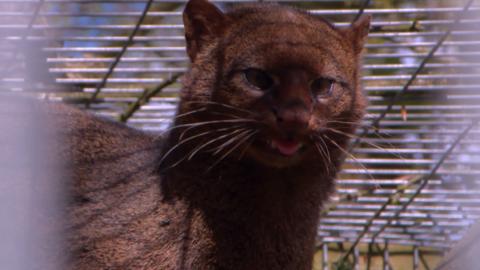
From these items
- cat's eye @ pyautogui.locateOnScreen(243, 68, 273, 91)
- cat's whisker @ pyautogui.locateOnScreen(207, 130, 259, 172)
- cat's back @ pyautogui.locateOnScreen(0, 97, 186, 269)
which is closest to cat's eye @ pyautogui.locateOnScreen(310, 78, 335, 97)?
cat's eye @ pyautogui.locateOnScreen(243, 68, 273, 91)

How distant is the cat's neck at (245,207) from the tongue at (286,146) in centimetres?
22

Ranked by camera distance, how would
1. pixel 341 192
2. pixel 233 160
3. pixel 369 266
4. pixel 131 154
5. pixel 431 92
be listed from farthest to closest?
pixel 369 266
pixel 341 192
pixel 431 92
pixel 131 154
pixel 233 160

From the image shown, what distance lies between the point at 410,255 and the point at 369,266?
27 cm

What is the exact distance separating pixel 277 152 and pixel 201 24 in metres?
0.59

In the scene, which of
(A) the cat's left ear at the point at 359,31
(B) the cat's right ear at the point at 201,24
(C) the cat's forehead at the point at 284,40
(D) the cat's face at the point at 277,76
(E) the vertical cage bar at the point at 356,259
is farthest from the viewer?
(E) the vertical cage bar at the point at 356,259

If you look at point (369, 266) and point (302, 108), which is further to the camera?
point (369, 266)

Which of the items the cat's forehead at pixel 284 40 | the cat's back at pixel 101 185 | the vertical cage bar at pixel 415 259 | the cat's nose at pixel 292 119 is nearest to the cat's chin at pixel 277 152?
the cat's nose at pixel 292 119

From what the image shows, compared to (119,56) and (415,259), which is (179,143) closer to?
(119,56)

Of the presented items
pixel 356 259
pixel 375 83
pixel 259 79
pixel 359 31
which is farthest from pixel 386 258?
pixel 259 79

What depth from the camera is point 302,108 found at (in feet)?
9.21

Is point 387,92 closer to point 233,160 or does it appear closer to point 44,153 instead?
point 233,160

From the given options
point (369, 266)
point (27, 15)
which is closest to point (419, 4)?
point (27, 15)

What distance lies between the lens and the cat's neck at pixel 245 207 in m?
3.12

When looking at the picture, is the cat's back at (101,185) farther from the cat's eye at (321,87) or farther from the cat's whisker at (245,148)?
the cat's eye at (321,87)
